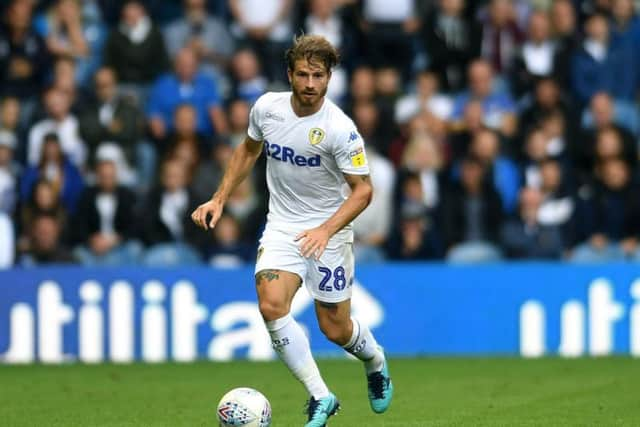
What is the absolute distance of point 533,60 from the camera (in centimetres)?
1842

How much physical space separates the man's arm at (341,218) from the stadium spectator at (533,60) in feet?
31.8

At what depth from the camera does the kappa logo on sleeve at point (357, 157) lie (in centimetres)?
889

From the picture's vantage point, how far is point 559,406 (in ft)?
35.0

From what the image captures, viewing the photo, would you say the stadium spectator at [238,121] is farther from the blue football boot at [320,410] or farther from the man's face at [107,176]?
the blue football boot at [320,410]

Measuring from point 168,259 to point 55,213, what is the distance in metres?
1.41

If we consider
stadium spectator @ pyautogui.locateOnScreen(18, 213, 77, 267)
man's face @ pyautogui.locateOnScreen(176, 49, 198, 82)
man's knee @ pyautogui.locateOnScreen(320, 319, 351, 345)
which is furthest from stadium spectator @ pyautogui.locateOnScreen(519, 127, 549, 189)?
man's knee @ pyautogui.locateOnScreen(320, 319, 351, 345)

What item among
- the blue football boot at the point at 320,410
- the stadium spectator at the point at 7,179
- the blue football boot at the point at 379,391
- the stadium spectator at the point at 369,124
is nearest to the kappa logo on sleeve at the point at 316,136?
the blue football boot at the point at 320,410

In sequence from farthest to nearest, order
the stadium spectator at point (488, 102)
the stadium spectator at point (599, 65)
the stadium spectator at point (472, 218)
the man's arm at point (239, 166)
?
the stadium spectator at point (599, 65) < the stadium spectator at point (488, 102) < the stadium spectator at point (472, 218) < the man's arm at point (239, 166)

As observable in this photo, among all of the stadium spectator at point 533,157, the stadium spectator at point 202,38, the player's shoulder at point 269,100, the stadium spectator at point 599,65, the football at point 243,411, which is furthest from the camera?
the stadium spectator at point 202,38

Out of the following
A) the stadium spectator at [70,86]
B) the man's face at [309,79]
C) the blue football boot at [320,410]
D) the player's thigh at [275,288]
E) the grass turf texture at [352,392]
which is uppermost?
the man's face at [309,79]

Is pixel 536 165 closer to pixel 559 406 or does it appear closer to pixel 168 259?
pixel 168 259

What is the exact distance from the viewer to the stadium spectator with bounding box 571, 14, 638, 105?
59.9 feet

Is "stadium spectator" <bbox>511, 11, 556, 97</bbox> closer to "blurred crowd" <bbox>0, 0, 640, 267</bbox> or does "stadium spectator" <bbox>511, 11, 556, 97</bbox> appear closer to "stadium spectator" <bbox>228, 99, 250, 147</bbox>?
"blurred crowd" <bbox>0, 0, 640, 267</bbox>

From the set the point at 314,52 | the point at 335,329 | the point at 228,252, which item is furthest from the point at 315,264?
the point at 228,252
